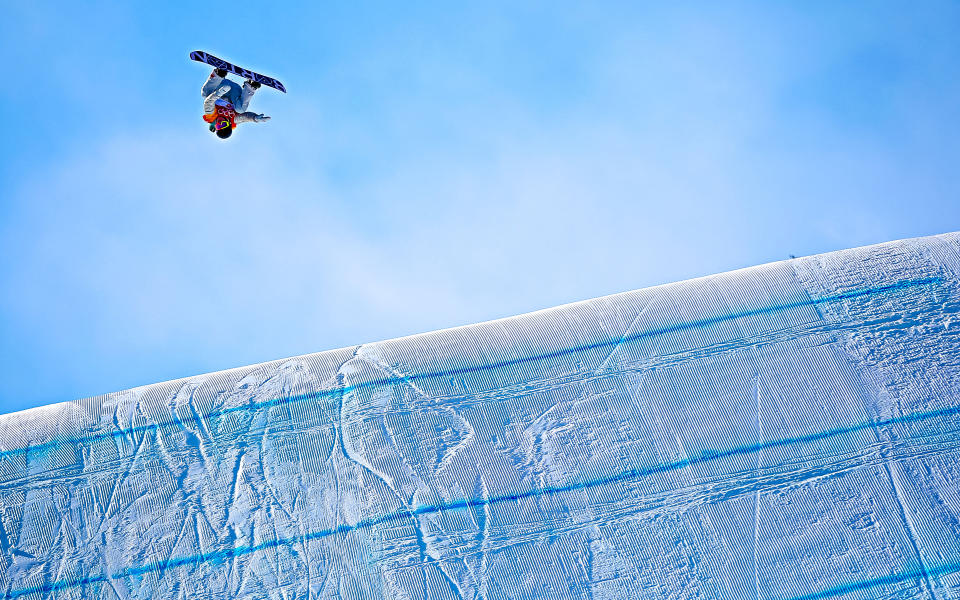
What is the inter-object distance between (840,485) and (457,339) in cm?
343

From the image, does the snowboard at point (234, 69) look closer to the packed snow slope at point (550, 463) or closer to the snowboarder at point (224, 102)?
the snowboarder at point (224, 102)

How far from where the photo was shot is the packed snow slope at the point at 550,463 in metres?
6.51

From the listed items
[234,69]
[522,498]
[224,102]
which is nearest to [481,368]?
[522,498]

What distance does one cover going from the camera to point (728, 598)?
6.37 m

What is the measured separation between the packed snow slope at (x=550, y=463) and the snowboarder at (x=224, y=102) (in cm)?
232

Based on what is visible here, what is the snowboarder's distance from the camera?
6.27 m

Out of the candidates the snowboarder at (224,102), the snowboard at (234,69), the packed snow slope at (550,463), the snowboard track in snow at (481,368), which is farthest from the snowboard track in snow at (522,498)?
the snowboard at (234,69)

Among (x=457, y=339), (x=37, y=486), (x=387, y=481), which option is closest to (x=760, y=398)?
(x=457, y=339)

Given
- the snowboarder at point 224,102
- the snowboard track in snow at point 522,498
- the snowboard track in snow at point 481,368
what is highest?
the snowboarder at point 224,102

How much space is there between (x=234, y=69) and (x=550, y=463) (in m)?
3.95

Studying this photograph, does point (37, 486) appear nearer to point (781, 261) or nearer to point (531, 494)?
point (531, 494)

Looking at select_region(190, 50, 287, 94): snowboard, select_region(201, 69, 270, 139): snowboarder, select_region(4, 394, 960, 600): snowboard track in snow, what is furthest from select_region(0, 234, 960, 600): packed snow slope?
select_region(190, 50, 287, 94): snowboard

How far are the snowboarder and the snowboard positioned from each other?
0.04 meters

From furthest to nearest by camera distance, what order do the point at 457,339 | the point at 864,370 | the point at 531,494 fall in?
the point at 457,339, the point at 864,370, the point at 531,494
